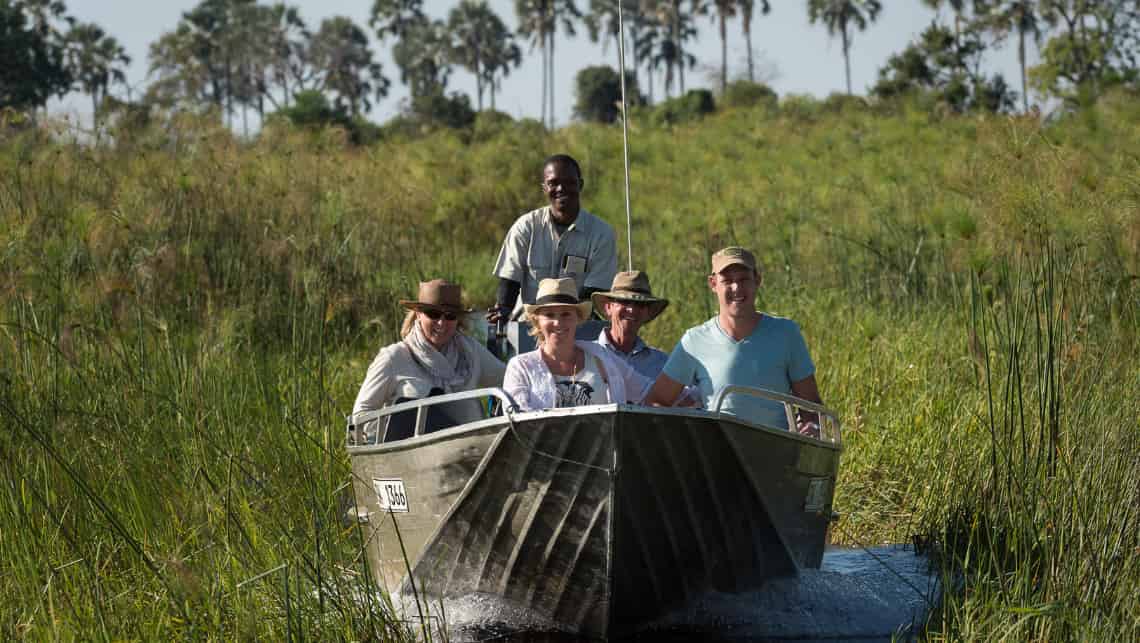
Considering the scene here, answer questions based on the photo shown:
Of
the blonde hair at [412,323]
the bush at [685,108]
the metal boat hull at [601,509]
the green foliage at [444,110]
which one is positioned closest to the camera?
the metal boat hull at [601,509]

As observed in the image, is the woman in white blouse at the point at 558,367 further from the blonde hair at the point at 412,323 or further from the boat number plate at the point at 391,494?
the blonde hair at the point at 412,323

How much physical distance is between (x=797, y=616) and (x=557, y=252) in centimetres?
263

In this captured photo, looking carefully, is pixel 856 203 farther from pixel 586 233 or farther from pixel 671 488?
pixel 671 488

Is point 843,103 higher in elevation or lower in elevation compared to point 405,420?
higher

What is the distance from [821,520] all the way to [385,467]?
183cm

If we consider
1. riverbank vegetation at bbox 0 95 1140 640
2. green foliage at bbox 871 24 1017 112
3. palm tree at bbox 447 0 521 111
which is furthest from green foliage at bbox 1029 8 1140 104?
palm tree at bbox 447 0 521 111

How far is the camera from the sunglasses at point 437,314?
264 inches

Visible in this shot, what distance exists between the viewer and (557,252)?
8.02m

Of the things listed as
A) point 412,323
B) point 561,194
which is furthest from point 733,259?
point 561,194

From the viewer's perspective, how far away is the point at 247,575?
477 centimetres

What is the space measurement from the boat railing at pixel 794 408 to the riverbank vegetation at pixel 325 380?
0.64 meters

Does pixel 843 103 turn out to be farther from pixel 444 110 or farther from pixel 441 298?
pixel 441 298

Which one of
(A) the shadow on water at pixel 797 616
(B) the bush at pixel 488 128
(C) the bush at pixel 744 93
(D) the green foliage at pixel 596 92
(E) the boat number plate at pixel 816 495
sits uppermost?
(D) the green foliage at pixel 596 92

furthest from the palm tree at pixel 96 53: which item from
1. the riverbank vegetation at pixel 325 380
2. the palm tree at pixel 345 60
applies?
the riverbank vegetation at pixel 325 380
